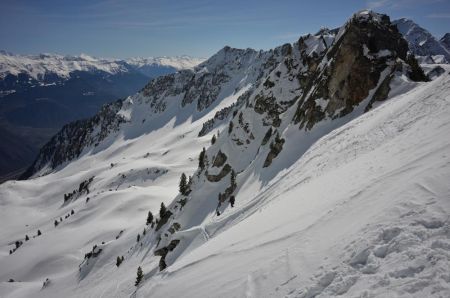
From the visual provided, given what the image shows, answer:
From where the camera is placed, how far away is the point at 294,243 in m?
14.7

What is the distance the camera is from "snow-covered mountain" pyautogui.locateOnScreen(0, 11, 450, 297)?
1133 centimetres

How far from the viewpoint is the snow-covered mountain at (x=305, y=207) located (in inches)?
446

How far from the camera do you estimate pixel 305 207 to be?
1886 cm

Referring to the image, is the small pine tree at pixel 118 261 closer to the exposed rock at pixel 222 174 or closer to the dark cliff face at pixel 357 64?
the exposed rock at pixel 222 174

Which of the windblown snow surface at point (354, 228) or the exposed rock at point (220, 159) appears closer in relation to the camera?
the windblown snow surface at point (354, 228)

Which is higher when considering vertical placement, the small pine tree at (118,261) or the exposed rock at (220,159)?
the exposed rock at (220,159)

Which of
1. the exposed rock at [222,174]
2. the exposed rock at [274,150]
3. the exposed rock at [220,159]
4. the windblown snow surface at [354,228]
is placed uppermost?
the exposed rock at [220,159]

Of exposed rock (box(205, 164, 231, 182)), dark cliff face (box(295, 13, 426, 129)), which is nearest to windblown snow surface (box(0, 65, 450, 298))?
dark cliff face (box(295, 13, 426, 129))

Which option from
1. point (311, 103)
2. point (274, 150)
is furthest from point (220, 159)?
point (311, 103)

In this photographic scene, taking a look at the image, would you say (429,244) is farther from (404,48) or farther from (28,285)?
(28,285)

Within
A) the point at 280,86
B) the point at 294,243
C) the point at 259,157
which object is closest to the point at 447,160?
→ the point at 294,243

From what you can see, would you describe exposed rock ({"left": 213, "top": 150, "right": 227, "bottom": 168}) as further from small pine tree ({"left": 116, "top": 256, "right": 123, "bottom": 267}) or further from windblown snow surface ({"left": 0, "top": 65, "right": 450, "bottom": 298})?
windblown snow surface ({"left": 0, "top": 65, "right": 450, "bottom": 298})

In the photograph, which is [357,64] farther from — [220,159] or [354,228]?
[354,228]

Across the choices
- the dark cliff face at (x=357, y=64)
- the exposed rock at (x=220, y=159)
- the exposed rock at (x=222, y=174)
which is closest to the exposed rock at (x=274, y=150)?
the dark cliff face at (x=357, y=64)
